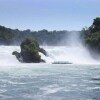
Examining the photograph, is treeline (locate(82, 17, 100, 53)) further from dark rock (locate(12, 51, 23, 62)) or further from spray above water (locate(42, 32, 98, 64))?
dark rock (locate(12, 51, 23, 62))

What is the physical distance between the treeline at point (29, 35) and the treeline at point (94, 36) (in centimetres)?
4448

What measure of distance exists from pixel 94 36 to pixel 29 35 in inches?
3772

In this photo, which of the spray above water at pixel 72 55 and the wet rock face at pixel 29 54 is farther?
the spray above water at pixel 72 55

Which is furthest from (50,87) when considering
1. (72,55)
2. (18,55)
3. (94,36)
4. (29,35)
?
(29,35)

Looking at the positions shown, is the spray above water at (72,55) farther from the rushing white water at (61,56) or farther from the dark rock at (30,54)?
the dark rock at (30,54)

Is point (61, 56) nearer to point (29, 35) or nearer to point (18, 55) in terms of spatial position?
point (18, 55)

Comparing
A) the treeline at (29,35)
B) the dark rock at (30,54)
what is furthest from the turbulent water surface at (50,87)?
the treeline at (29,35)

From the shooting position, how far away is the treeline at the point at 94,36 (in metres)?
85.7

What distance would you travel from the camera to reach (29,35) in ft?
601

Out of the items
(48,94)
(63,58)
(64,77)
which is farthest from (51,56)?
(48,94)

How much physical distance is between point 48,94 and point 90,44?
177 feet

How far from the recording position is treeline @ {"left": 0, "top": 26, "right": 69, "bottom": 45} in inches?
5557

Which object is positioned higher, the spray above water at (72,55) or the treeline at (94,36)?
the treeline at (94,36)

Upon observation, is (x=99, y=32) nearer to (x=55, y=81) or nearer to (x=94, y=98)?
(x=55, y=81)
